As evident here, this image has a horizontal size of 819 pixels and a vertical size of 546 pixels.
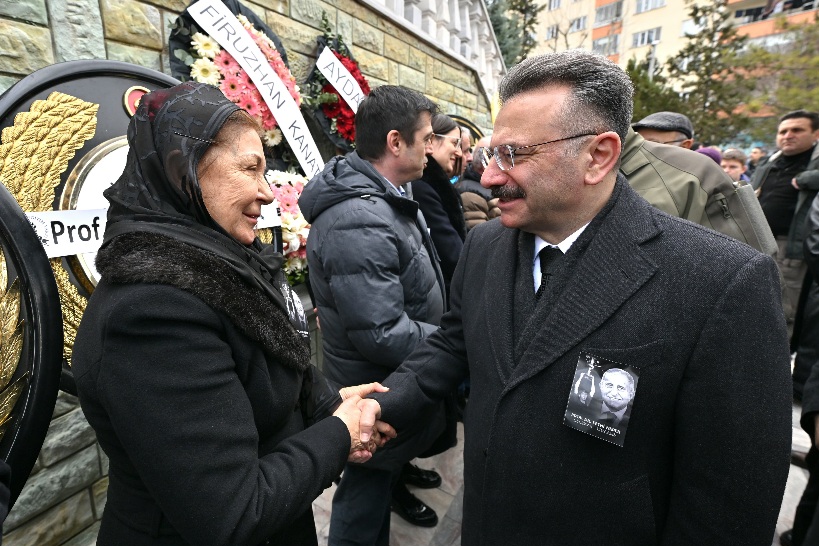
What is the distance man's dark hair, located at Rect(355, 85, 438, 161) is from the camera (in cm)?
226

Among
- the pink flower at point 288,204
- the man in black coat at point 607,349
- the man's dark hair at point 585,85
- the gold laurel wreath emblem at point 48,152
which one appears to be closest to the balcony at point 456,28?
the pink flower at point 288,204

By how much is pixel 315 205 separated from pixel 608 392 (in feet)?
5.02

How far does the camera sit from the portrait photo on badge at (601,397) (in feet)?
3.42

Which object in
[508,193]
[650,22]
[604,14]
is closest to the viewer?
[508,193]

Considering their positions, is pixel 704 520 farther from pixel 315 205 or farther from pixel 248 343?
pixel 315 205

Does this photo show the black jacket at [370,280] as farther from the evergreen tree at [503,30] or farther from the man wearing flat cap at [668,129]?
the evergreen tree at [503,30]

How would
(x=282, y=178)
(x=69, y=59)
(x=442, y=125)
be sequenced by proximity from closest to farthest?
(x=69, y=59) < (x=282, y=178) < (x=442, y=125)

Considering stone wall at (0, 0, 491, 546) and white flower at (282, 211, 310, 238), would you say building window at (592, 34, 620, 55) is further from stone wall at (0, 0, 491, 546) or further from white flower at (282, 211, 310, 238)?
stone wall at (0, 0, 491, 546)

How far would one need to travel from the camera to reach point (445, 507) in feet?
9.39

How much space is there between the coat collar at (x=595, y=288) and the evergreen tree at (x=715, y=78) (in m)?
17.2

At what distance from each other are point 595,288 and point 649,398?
0.28 meters

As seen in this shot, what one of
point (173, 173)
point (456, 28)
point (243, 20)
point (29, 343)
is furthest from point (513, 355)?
point (456, 28)

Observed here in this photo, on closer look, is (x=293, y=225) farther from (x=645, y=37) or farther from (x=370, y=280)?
(x=645, y=37)

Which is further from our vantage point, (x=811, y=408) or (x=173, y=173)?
(x=811, y=408)
